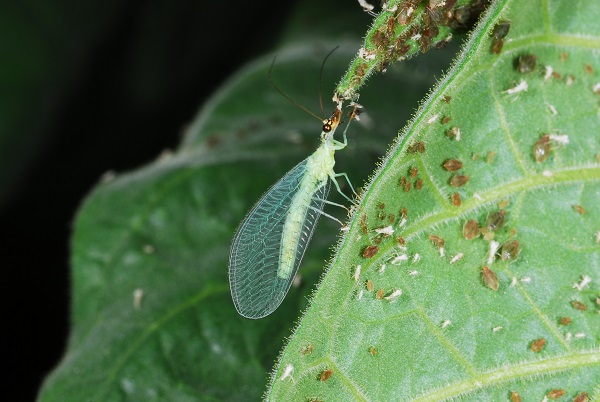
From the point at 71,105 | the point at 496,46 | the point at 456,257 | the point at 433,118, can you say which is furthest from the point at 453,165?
the point at 71,105

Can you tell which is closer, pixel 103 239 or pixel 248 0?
pixel 103 239

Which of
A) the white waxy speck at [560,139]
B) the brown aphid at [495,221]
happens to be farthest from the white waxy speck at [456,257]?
the white waxy speck at [560,139]

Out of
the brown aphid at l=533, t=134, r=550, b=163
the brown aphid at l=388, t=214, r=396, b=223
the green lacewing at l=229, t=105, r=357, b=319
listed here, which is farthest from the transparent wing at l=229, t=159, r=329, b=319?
the brown aphid at l=533, t=134, r=550, b=163

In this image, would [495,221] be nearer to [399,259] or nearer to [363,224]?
[399,259]

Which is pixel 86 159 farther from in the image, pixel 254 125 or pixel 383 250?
pixel 383 250

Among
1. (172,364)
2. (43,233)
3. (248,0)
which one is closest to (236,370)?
(172,364)

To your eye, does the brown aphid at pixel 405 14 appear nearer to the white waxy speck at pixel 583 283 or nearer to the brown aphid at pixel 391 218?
the brown aphid at pixel 391 218
